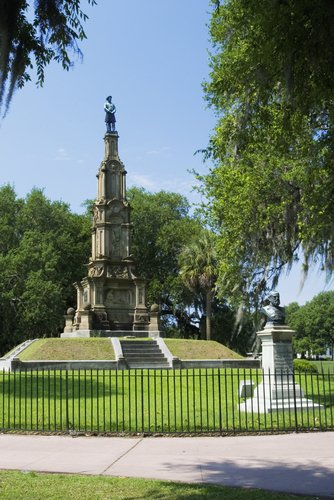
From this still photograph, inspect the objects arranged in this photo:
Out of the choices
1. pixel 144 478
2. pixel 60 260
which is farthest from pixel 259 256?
pixel 60 260

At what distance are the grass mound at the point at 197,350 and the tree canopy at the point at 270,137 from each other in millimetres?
5359

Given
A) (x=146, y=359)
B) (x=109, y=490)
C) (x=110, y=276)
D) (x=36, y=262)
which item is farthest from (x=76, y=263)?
(x=109, y=490)

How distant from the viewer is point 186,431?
11.2 metres

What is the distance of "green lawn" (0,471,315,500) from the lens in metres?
6.37

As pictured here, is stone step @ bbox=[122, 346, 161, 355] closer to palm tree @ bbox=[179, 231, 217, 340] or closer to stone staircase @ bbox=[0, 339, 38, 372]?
stone staircase @ bbox=[0, 339, 38, 372]

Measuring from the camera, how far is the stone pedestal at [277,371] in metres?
13.8

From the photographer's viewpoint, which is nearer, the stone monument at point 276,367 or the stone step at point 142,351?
the stone monument at point 276,367

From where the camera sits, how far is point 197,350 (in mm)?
29594

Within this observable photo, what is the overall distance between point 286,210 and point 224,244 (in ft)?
10.3

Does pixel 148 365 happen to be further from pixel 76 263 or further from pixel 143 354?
pixel 76 263

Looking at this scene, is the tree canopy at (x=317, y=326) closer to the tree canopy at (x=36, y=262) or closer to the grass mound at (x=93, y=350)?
the tree canopy at (x=36, y=262)

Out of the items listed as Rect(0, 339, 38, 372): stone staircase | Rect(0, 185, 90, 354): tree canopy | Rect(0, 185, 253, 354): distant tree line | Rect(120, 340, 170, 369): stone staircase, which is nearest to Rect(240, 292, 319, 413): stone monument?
Rect(120, 340, 170, 369): stone staircase

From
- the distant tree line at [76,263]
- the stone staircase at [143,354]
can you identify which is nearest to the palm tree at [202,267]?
the distant tree line at [76,263]

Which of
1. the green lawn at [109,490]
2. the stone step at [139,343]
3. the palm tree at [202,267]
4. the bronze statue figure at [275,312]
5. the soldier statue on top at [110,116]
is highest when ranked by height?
the soldier statue on top at [110,116]
